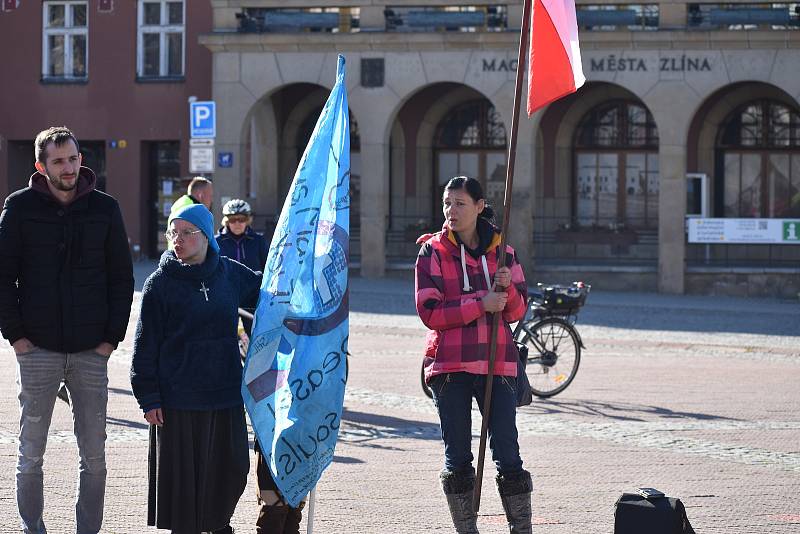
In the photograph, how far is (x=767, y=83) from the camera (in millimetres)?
27406

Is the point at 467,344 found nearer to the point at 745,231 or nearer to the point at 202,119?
the point at 202,119

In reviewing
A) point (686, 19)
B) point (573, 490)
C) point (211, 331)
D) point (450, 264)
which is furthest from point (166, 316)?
point (686, 19)

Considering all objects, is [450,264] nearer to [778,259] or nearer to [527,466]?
[527,466]

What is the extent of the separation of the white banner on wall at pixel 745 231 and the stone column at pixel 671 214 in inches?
10.8

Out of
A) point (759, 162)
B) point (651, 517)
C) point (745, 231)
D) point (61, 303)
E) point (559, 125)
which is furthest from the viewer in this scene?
point (559, 125)

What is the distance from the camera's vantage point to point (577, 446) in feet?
33.2

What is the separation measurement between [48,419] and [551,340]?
7.12 meters

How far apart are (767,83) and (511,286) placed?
22083mm

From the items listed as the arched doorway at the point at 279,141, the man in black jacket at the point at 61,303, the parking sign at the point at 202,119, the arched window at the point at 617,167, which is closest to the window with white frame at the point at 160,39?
the arched doorway at the point at 279,141

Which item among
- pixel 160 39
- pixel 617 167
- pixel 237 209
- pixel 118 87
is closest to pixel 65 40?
pixel 118 87

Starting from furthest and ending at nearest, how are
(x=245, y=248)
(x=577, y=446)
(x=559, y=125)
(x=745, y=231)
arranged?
(x=559, y=125), (x=745, y=231), (x=245, y=248), (x=577, y=446)

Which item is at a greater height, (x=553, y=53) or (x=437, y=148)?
(x=437, y=148)

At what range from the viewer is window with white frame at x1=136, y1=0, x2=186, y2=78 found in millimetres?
31125

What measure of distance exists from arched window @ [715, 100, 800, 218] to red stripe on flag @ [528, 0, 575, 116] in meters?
23.3
